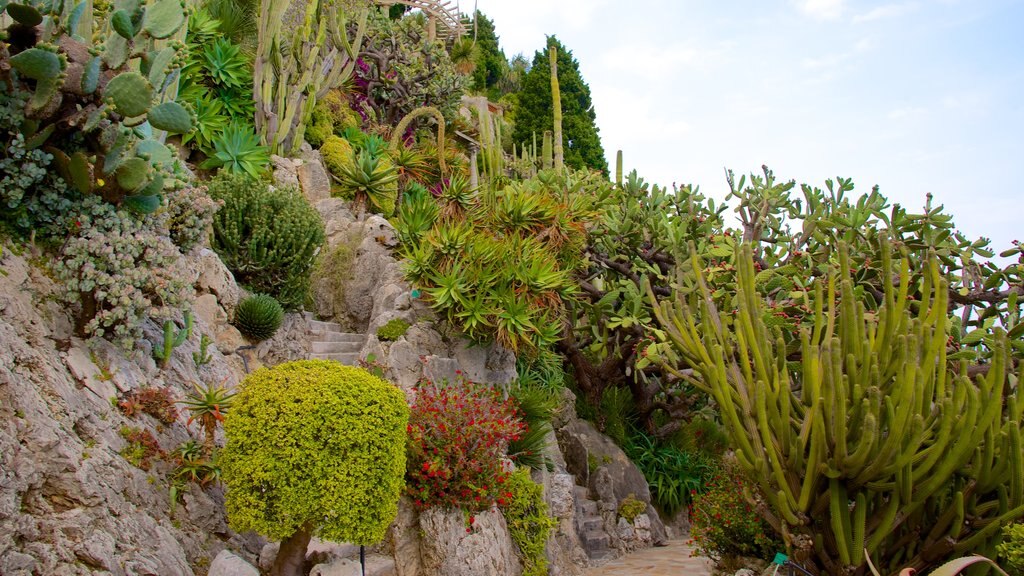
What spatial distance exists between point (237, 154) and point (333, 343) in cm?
398

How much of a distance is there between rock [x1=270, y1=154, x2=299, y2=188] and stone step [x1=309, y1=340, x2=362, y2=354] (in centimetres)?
349

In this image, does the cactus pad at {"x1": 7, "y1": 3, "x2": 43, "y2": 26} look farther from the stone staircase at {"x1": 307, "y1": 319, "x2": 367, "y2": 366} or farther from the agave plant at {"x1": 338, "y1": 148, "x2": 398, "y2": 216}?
the agave plant at {"x1": 338, "y1": 148, "x2": 398, "y2": 216}

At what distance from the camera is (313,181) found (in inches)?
504

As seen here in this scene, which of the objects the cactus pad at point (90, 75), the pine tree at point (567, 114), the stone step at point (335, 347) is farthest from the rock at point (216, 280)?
the pine tree at point (567, 114)

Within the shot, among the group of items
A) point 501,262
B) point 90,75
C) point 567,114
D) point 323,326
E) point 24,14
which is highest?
point 567,114

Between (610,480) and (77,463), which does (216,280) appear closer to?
(77,463)

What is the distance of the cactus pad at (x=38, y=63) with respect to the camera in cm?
568

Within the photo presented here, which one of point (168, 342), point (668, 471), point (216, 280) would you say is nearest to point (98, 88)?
point (168, 342)

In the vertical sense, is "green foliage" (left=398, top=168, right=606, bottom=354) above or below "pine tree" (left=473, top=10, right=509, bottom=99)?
below

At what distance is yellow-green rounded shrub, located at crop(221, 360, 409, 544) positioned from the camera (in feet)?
18.1

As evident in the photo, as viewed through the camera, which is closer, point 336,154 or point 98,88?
point 98,88

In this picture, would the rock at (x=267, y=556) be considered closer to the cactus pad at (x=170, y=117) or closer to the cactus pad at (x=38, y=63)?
the cactus pad at (x=170, y=117)

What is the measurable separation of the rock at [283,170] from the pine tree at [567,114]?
11854 mm

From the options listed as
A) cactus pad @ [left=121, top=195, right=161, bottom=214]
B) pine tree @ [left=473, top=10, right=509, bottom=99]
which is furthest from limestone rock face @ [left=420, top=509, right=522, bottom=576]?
pine tree @ [left=473, top=10, right=509, bottom=99]
